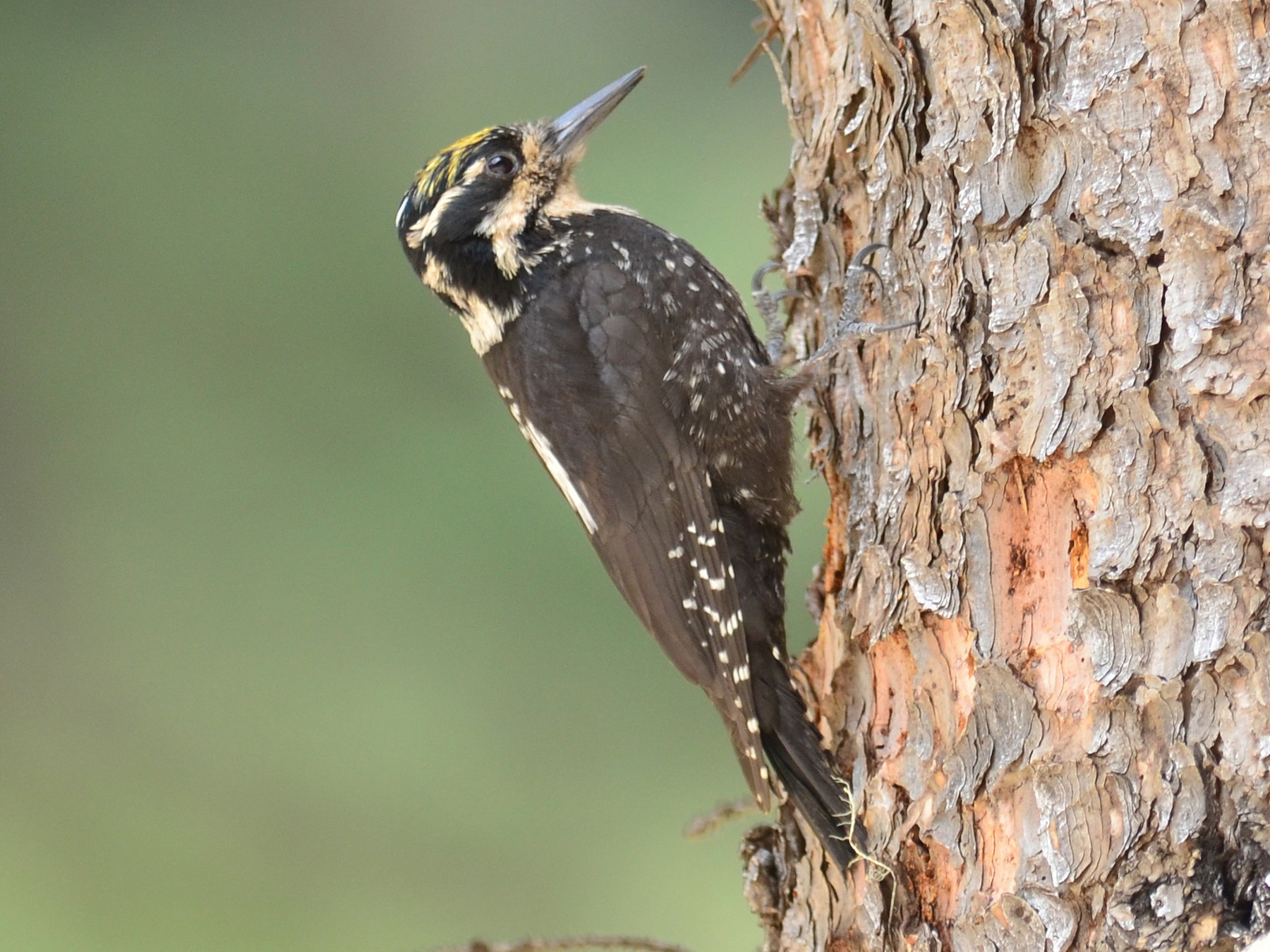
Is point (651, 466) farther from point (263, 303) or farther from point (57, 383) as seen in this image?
point (57, 383)

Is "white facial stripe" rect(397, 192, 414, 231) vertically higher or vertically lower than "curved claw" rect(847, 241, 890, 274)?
higher

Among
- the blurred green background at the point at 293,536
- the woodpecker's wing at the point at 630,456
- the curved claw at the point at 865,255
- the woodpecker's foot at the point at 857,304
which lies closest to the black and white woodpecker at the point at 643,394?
the woodpecker's wing at the point at 630,456

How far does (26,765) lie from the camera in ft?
10.8

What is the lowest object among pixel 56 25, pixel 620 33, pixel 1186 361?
pixel 1186 361

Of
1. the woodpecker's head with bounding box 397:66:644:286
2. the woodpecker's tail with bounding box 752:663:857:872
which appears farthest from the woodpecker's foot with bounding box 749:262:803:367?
the woodpecker's tail with bounding box 752:663:857:872

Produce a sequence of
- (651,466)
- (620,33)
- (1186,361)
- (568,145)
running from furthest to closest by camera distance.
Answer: (620,33) < (568,145) < (651,466) < (1186,361)

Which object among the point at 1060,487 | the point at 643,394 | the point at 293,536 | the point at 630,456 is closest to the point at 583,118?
the point at 643,394

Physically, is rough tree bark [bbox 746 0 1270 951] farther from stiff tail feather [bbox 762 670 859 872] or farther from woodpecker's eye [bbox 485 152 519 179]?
woodpecker's eye [bbox 485 152 519 179]

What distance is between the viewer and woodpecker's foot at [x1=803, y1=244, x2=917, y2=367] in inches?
70.7

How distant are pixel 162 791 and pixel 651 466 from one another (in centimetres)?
211

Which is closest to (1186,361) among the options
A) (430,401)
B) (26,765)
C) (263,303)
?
(430,401)

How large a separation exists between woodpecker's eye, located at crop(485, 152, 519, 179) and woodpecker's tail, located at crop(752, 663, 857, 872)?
110 cm

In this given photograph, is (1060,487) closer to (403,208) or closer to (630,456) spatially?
(630,456)

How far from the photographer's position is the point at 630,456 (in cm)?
206
